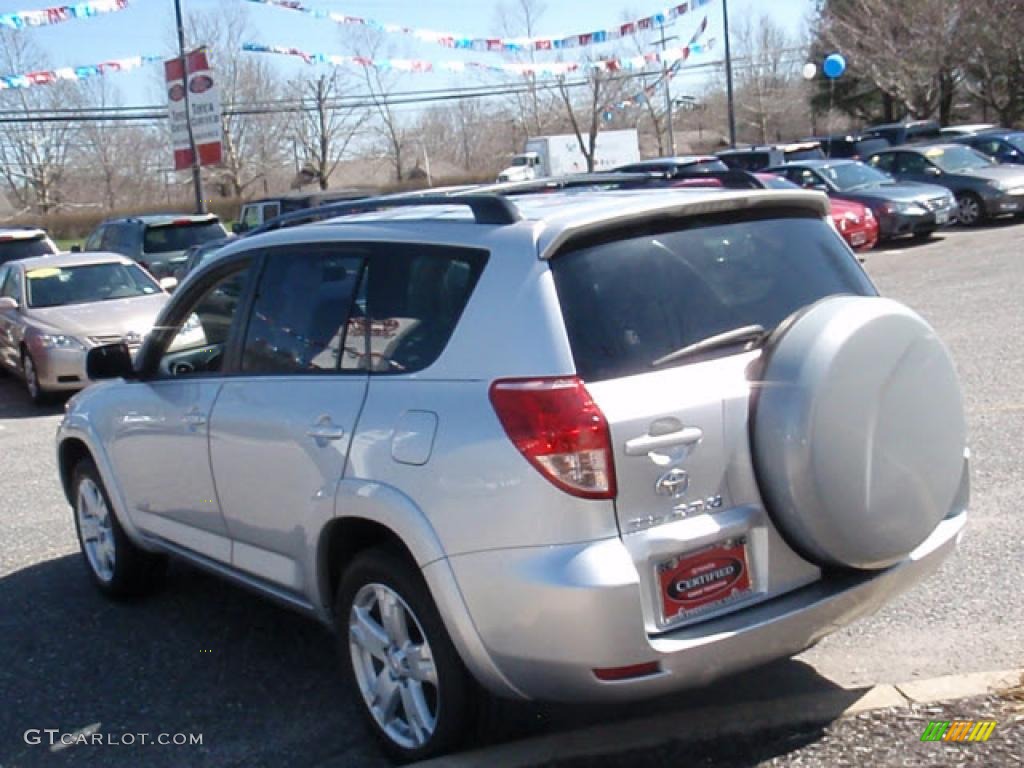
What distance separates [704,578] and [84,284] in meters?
11.6

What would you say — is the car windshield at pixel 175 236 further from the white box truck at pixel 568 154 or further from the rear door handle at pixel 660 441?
the white box truck at pixel 568 154

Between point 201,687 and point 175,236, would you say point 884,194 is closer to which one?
point 175,236

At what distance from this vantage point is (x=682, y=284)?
371 cm

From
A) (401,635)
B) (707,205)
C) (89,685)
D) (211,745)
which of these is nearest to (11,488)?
(89,685)

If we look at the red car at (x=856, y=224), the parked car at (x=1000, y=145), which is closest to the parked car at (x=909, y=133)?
the parked car at (x=1000, y=145)

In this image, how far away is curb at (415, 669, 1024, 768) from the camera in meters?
3.82

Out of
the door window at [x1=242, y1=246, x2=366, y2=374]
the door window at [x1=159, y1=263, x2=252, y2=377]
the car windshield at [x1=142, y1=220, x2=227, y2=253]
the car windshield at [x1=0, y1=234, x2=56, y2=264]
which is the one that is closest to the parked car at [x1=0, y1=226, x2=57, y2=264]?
the car windshield at [x1=0, y1=234, x2=56, y2=264]

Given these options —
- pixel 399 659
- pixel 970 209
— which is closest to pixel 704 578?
pixel 399 659

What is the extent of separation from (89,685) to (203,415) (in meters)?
1.20

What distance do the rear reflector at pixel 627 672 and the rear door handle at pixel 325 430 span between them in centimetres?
117

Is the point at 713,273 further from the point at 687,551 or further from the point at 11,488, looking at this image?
the point at 11,488

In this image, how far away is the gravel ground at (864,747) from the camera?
3633 millimetres

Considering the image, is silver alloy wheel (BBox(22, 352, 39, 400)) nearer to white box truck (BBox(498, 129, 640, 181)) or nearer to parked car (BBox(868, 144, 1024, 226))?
parked car (BBox(868, 144, 1024, 226))

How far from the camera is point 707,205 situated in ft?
12.7
